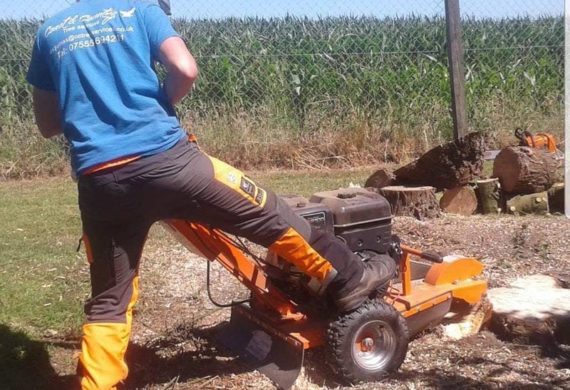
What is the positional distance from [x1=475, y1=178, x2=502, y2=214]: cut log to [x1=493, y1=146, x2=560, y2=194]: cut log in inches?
5.1

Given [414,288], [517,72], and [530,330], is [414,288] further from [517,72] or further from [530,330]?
[517,72]

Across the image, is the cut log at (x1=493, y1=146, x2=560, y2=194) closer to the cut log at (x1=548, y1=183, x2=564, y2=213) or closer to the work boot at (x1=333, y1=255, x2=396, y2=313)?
the cut log at (x1=548, y1=183, x2=564, y2=213)

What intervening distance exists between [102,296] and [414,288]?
1.73 m

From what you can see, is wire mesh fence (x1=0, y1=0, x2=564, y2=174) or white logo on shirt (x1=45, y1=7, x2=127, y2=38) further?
wire mesh fence (x1=0, y1=0, x2=564, y2=174)

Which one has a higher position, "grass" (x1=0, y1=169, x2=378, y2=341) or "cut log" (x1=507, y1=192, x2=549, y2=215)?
"grass" (x1=0, y1=169, x2=378, y2=341)

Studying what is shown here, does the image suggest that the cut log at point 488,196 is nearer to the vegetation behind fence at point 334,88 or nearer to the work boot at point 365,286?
the vegetation behind fence at point 334,88

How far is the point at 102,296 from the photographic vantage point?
346cm

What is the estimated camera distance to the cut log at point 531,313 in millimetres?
4522

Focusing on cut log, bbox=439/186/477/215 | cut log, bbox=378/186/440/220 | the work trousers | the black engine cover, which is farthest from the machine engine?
cut log, bbox=439/186/477/215

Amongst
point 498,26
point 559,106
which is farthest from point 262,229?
point 498,26

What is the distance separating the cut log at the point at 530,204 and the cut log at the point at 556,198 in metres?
0.10

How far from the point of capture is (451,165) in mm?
7184

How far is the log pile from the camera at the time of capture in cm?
716

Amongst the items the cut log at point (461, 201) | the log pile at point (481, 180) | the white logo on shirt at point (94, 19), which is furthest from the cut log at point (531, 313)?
the white logo on shirt at point (94, 19)
